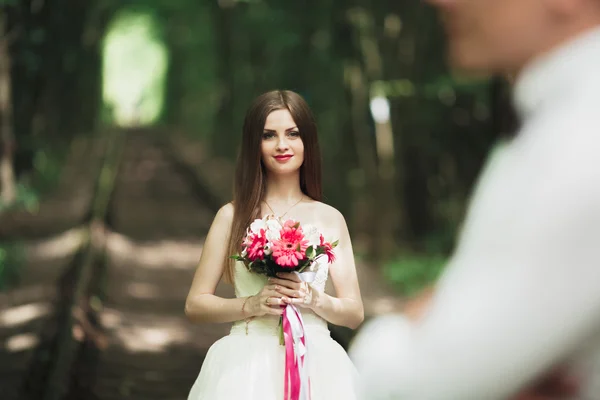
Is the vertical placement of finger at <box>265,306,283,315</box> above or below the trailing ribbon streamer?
above

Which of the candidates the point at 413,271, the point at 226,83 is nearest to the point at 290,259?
the point at 413,271

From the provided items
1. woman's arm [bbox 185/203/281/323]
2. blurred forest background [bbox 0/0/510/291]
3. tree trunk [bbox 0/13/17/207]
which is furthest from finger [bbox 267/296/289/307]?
tree trunk [bbox 0/13/17/207]

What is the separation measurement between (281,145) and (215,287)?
1.94ft

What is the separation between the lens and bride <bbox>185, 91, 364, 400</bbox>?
3.42 meters

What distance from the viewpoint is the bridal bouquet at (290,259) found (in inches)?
127

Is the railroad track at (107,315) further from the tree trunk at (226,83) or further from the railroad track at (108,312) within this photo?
the tree trunk at (226,83)

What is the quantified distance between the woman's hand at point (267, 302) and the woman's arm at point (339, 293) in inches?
Answer: 0.9

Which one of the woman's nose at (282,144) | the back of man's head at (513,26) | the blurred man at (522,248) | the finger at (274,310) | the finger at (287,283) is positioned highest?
the woman's nose at (282,144)

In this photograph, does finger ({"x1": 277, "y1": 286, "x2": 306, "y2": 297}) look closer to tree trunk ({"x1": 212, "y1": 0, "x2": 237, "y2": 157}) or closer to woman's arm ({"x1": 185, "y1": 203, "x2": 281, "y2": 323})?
woman's arm ({"x1": 185, "y1": 203, "x2": 281, "y2": 323})

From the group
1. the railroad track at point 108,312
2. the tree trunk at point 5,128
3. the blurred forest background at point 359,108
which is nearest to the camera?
the railroad track at point 108,312

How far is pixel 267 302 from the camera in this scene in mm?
3293

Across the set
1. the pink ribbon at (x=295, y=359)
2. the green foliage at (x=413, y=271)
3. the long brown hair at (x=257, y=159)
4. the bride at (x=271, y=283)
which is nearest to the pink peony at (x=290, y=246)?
the bride at (x=271, y=283)

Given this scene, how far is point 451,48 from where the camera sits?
107 cm

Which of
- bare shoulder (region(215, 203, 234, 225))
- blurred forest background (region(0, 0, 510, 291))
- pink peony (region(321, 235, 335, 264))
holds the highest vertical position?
blurred forest background (region(0, 0, 510, 291))
